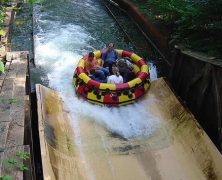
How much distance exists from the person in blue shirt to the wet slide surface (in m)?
1.75

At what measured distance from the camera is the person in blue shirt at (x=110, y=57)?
10.1m

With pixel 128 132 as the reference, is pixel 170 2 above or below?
above

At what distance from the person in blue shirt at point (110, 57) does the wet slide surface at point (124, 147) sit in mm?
1755

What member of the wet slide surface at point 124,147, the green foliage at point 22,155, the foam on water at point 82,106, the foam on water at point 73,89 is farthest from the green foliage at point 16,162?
the foam on water at point 82,106

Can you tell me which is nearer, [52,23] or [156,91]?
[156,91]

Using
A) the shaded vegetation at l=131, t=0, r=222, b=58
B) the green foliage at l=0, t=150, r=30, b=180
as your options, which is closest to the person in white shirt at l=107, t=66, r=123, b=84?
the shaded vegetation at l=131, t=0, r=222, b=58

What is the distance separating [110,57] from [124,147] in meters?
3.34

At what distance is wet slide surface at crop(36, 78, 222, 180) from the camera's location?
22.5 feet

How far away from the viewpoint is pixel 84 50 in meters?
12.6

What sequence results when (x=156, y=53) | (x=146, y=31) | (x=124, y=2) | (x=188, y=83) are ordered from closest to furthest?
(x=188, y=83), (x=156, y=53), (x=146, y=31), (x=124, y=2)

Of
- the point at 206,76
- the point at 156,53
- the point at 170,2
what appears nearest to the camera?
the point at 206,76

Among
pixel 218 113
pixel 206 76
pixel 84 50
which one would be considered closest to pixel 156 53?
pixel 84 50

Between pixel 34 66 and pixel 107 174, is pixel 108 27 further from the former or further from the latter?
pixel 107 174

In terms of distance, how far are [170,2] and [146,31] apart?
259cm
